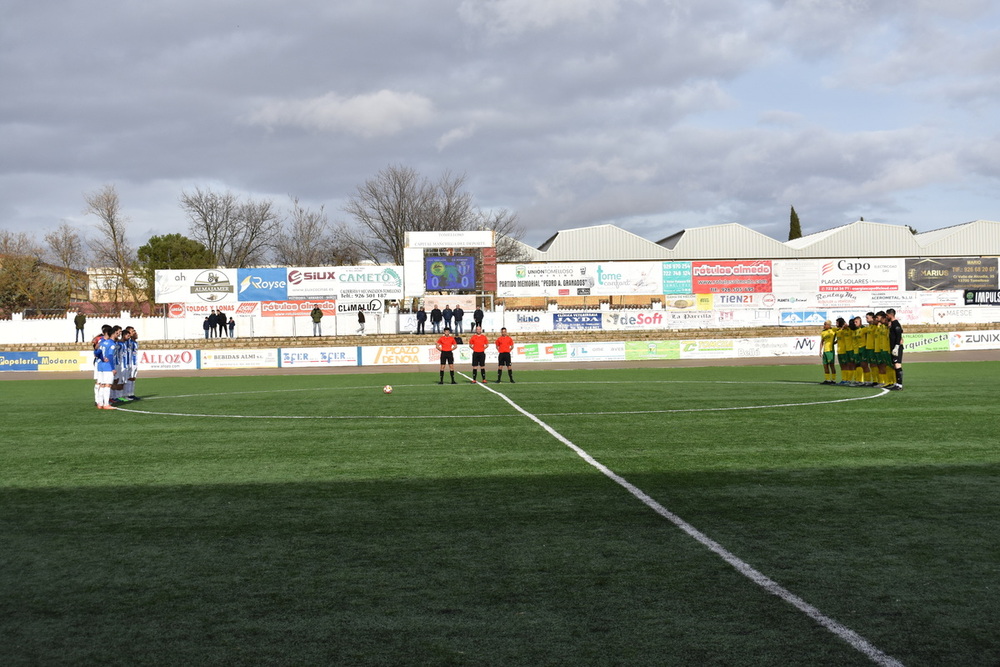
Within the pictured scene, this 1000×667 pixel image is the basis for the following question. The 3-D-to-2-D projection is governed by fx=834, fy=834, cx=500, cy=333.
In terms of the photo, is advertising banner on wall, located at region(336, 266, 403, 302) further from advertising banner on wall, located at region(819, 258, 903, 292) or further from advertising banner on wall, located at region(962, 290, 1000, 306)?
advertising banner on wall, located at region(962, 290, 1000, 306)

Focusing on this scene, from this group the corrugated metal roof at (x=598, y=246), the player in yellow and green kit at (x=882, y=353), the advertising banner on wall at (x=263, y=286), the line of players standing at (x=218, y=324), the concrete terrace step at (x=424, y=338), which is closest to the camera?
the player in yellow and green kit at (x=882, y=353)

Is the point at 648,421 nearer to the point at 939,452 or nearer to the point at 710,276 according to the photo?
the point at 939,452

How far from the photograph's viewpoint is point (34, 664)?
3.91 metres

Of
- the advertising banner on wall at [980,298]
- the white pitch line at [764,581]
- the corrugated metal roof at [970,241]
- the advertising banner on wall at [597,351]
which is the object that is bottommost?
the white pitch line at [764,581]

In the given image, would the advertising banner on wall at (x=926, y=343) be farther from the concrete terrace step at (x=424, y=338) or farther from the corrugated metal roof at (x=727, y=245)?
the corrugated metal roof at (x=727, y=245)

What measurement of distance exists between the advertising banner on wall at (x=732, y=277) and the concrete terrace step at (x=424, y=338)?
235 inches

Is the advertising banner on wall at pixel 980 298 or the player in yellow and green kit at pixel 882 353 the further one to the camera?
the advertising banner on wall at pixel 980 298

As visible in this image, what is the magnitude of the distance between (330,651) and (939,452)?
27.4 feet

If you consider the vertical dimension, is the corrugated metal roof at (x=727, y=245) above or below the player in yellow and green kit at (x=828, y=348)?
above

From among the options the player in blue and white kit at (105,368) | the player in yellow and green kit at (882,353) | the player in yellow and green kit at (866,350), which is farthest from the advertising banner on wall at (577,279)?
the player in blue and white kit at (105,368)

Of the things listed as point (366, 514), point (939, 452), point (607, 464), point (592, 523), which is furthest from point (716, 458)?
point (366, 514)

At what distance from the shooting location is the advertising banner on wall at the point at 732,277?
5300 cm

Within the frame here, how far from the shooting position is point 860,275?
5259cm

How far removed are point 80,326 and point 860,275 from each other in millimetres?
46216
